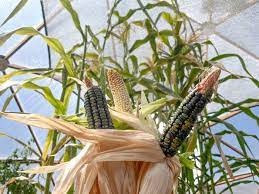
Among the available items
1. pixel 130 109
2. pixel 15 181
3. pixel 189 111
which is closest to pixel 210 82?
pixel 189 111

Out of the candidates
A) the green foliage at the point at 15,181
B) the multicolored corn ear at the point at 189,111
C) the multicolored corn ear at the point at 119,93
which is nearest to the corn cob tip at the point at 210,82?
the multicolored corn ear at the point at 189,111

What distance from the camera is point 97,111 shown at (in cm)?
60

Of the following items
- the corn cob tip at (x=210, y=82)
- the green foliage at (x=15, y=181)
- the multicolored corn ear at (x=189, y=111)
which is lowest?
the green foliage at (x=15, y=181)

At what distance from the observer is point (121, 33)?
1293 mm

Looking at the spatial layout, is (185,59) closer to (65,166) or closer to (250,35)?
(65,166)

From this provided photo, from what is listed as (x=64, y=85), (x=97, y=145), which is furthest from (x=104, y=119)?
(x=64, y=85)

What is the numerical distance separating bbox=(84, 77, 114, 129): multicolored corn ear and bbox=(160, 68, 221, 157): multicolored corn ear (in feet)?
0.28

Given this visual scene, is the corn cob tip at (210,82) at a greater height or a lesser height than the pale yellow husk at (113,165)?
greater

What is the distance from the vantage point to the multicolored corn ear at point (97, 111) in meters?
0.61

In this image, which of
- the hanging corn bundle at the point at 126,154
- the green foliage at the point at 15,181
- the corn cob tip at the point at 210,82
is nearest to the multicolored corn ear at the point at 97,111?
the hanging corn bundle at the point at 126,154

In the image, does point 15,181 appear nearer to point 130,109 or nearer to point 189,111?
point 130,109

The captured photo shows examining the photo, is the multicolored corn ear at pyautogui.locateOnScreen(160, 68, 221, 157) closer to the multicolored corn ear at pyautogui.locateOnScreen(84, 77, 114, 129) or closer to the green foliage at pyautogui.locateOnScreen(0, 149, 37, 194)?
the multicolored corn ear at pyautogui.locateOnScreen(84, 77, 114, 129)

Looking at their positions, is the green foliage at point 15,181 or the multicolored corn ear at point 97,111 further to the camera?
the green foliage at point 15,181

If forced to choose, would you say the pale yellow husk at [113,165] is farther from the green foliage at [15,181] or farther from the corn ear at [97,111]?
the green foliage at [15,181]
